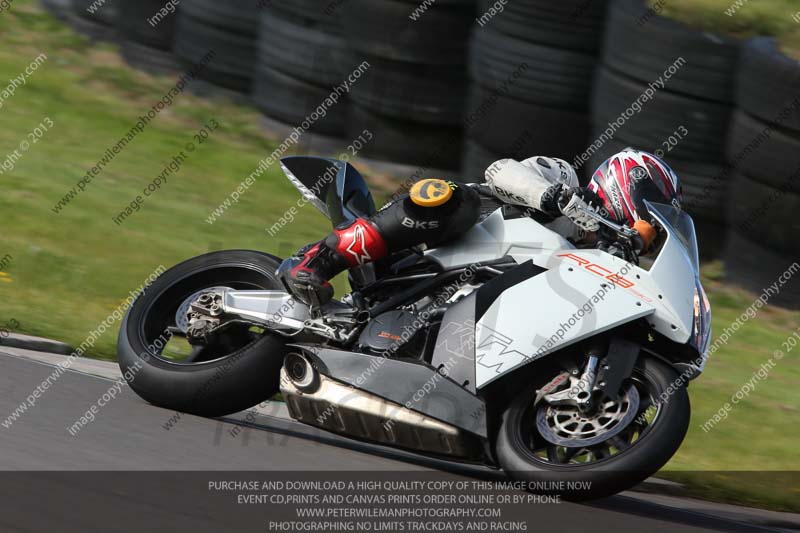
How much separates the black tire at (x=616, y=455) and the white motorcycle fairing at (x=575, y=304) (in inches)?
6.6

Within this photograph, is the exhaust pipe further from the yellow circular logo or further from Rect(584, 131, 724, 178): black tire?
Rect(584, 131, 724, 178): black tire

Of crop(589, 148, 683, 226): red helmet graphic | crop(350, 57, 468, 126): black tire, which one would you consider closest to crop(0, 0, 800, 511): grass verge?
crop(350, 57, 468, 126): black tire

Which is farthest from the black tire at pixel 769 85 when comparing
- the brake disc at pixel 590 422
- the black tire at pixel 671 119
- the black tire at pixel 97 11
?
the black tire at pixel 97 11

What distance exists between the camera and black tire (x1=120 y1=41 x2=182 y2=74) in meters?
13.0

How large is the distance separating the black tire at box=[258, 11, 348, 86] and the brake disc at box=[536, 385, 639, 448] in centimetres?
645

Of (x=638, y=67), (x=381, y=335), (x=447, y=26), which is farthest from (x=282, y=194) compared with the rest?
(x=381, y=335)

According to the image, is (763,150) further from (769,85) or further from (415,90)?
(415,90)

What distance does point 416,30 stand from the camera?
10.1 m

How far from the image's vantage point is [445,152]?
10.6m

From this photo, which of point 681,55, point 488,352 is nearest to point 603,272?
point 488,352

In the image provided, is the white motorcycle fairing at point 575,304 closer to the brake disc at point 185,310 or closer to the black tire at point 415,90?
the brake disc at point 185,310

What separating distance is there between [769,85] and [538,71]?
1.84 m

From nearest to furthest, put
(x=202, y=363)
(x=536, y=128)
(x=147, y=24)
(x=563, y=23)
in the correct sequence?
(x=202, y=363) → (x=563, y=23) → (x=536, y=128) → (x=147, y=24)

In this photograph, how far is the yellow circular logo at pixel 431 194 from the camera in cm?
503
